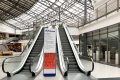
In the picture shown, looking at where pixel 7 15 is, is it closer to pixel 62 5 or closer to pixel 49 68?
pixel 62 5

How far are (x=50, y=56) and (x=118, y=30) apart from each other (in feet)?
21.6

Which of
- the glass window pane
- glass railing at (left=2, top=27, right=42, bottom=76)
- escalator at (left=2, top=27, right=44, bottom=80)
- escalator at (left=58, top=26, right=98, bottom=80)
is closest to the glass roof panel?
the glass window pane

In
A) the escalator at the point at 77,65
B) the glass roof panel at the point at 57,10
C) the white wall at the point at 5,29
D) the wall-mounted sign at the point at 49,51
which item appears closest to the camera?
the escalator at the point at 77,65

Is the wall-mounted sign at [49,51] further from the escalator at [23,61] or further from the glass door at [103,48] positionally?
the glass door at [103,48]

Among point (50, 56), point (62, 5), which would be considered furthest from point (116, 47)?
point (62, 5)

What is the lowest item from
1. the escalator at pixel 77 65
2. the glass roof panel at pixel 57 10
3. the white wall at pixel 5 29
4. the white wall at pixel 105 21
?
the escalator at pixel 77 65

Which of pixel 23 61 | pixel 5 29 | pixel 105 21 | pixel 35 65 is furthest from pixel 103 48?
pixel 5 29

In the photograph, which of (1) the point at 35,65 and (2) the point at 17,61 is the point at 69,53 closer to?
(1) the point at 35,65

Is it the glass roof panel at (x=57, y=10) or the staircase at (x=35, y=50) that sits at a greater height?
the glass roof panel at (x=57, y=10)

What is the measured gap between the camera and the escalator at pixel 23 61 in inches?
293

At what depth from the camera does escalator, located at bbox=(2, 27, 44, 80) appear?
7.45 metres

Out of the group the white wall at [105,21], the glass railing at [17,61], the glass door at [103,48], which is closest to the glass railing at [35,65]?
the glass railing at [17,61]

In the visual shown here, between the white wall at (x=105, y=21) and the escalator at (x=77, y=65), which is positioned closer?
the escalator at (x=77, y=65)

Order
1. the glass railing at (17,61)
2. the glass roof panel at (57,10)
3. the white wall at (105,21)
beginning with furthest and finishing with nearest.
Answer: the glass roof panel at (57,10) < the white wall at (105,21) < the glass railing at (17,61)
